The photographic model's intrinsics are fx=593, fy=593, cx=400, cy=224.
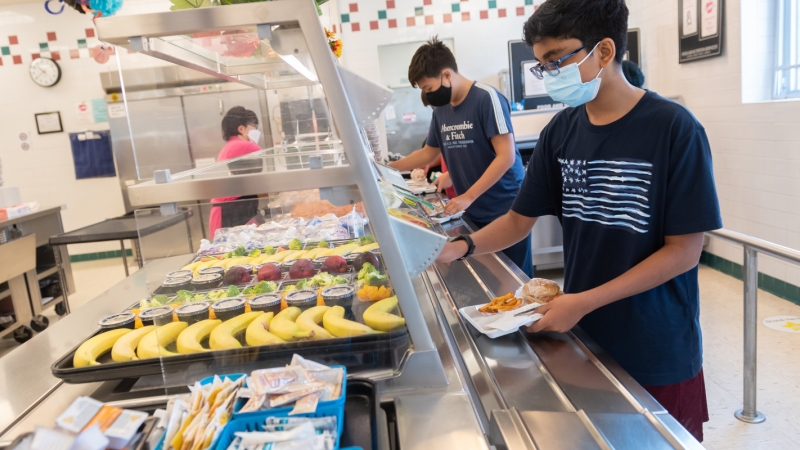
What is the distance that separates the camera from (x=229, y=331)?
51.8 inches

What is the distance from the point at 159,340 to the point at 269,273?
318 mm

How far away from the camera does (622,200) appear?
1573 mm

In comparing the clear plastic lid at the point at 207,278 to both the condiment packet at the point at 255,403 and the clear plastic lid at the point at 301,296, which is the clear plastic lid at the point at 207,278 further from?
the condiment packet at the point at 255,403

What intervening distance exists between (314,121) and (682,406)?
1346 millimetres

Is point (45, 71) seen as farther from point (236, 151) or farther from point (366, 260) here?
point (366, 260)

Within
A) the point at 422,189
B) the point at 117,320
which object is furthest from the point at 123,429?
the point at 422,189

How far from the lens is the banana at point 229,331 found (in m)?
1.28

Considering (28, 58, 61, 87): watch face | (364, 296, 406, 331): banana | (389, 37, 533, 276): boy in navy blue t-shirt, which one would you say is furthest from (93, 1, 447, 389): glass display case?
(28, 58, 61, 87): watch face

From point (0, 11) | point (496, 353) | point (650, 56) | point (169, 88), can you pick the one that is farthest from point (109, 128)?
point (496, 353)

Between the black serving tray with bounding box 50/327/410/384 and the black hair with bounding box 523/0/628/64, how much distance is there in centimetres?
90

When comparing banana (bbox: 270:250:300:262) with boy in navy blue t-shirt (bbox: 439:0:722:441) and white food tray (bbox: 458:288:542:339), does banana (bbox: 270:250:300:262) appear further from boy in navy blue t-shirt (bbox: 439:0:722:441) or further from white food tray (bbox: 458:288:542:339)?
boy in navy blue t-shirt (bbox: 439:0:722:441)

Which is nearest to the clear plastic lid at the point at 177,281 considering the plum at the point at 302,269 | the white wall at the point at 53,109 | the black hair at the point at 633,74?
the plum at the point at 302,269

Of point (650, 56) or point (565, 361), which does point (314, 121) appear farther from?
point (650, 56)

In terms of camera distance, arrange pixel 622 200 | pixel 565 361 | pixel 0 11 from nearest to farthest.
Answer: pixel 565 361
pixel 622 200
pixel 0 11
